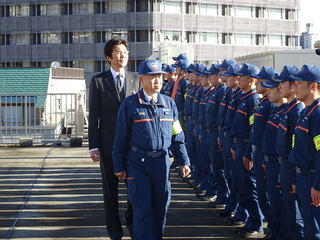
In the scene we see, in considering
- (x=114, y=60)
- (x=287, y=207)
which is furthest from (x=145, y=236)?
(x=114, y=60)

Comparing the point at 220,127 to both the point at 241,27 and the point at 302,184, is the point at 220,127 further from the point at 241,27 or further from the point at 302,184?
the point at 241,27

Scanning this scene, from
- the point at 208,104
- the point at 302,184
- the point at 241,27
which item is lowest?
the point at 302,184

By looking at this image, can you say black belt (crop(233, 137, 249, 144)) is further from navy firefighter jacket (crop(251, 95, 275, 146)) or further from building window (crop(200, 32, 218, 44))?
building window (crop(200, 32, 218, 44))

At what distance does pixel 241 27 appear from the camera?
71250mm

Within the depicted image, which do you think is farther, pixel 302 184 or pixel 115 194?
pixel 115 194

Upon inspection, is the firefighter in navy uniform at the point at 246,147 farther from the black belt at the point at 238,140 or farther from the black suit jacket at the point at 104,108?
the black suit jacket at the point at 104,108

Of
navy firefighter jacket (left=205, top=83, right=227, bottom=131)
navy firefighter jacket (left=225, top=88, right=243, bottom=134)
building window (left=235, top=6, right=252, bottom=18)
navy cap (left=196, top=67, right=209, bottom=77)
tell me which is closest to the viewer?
navy firefighter jacket (left=225, top=88, right=243, bottom=134)

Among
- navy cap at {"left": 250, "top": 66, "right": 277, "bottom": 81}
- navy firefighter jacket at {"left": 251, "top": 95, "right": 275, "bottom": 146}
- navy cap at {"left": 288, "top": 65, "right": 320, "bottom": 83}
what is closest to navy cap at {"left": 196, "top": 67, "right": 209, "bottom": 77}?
navy cap at {"left": 250, "top": 66, "right": 277, "bottom": 81}

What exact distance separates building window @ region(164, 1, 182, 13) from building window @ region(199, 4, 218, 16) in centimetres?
240

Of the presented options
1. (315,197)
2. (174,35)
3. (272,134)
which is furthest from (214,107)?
(174,35)

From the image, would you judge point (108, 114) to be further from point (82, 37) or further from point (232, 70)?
point (82, 37)

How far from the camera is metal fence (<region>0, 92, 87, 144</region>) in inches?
765

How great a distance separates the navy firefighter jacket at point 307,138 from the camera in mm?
6332

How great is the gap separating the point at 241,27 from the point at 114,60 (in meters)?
64.6
